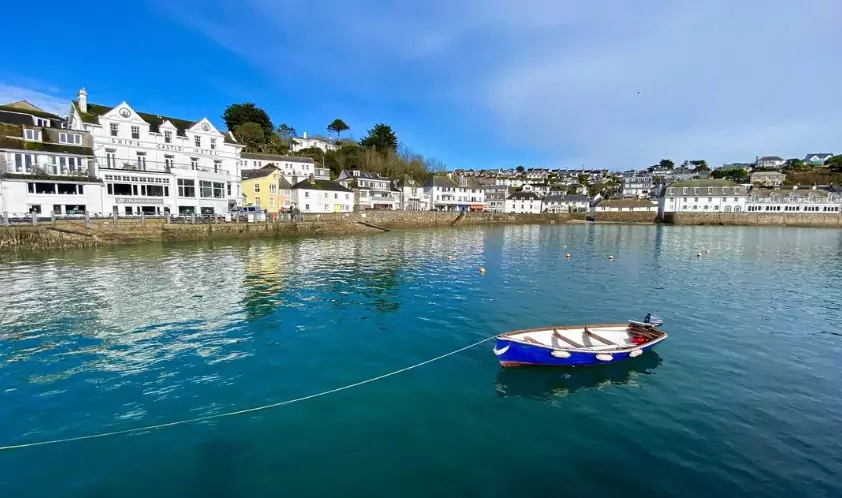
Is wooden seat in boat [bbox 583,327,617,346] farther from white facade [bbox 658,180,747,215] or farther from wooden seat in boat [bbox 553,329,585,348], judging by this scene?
white facade [bbox 658,180,747,215]

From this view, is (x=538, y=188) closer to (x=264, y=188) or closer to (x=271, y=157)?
(x=271, y=157)

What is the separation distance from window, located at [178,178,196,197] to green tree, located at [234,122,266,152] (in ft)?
148

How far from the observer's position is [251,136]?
98.7m

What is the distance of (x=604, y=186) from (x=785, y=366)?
670 ft

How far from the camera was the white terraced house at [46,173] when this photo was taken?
134 feet

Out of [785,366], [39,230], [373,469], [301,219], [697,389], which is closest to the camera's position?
[373,469]

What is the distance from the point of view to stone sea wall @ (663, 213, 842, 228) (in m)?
98.1

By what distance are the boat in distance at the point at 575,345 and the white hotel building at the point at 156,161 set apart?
54486 mm

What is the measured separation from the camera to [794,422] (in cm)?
999

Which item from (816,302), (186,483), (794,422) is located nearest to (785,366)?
(794,422)

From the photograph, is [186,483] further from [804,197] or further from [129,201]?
[804,197]

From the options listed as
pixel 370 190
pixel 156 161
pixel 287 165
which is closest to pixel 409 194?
pixel 370 190

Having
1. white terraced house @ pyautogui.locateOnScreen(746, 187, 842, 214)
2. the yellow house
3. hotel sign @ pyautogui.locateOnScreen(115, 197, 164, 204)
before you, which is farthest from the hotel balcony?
white terraced house @ pyautogui.locateOnScreen(746, 187, 842, 214)

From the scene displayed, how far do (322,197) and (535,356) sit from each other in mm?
68031
